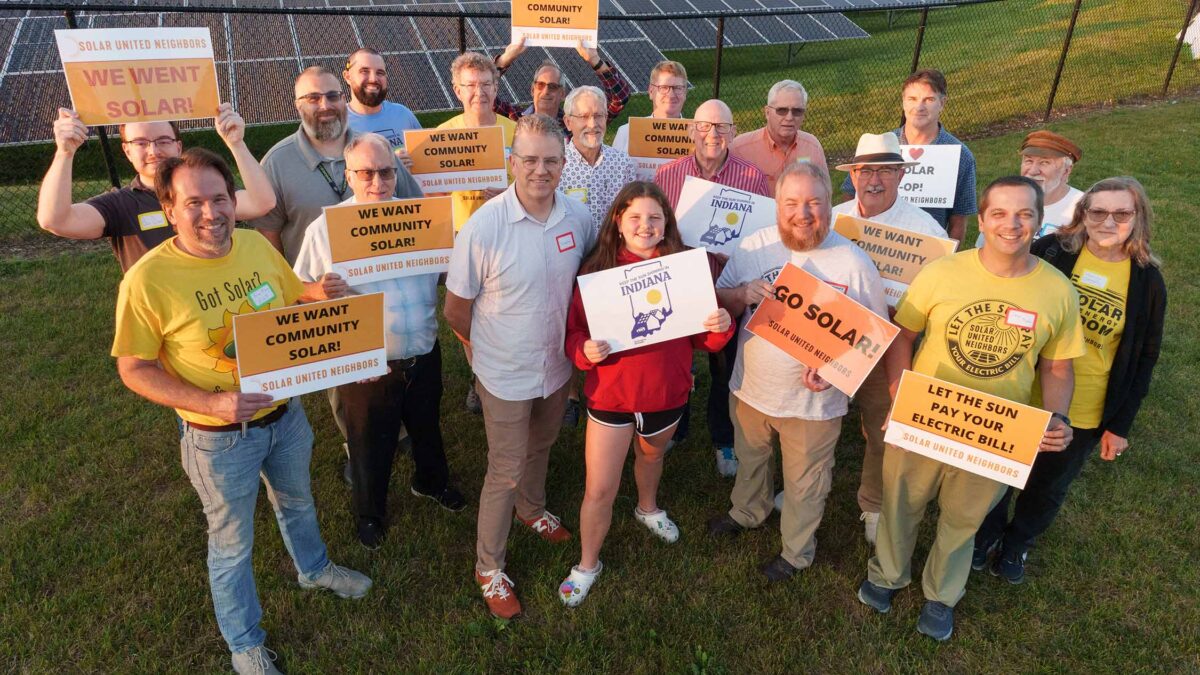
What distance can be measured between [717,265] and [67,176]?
3448mm

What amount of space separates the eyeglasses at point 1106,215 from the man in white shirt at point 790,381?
1.11 meters

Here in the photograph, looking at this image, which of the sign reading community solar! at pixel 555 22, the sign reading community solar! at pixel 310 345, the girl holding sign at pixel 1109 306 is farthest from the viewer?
the sign reading community solar! at pixel 555 22

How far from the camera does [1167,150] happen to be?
39.6 ft

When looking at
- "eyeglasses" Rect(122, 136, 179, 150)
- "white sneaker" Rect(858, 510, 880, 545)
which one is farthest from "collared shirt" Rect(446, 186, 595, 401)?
"white sneaker" Rect(858, 510, 880, 545)

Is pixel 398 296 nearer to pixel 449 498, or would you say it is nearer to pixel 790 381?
pixel 449 498

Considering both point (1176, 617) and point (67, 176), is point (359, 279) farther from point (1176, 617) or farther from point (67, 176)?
point (1176, 617)

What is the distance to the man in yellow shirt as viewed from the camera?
9.29 feet

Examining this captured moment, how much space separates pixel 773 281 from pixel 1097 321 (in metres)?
1.65

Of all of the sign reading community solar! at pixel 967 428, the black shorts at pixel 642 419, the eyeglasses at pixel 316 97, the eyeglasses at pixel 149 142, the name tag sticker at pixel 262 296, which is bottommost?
the black shorts at pixel 642 419

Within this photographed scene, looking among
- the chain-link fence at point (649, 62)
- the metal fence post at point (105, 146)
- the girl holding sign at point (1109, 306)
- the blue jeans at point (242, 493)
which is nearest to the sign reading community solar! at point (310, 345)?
the blue jeans at point (242, 493)

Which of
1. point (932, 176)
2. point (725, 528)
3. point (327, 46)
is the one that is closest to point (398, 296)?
point (725, 528)

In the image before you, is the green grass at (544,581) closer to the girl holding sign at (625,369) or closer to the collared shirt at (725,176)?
the girl holding sign at (625,369)

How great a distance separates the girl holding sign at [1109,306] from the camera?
3.48 metres

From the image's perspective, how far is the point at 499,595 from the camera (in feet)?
12.8
